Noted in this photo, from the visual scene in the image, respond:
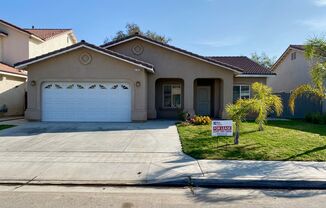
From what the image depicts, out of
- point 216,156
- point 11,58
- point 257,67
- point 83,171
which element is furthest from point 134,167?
point 11,58

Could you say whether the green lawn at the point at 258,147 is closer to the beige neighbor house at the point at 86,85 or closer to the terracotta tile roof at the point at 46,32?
the beige neighbor house at the point at 86,85

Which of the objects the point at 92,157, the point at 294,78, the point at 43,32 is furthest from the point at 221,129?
the point at 43,32

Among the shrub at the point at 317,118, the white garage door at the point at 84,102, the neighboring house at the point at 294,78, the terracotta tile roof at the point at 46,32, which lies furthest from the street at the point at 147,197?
the terracotta tile roof at the point at 46,32

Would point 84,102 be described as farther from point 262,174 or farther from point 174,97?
point 262,174

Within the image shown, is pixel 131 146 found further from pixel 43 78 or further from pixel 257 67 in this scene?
pixel 257 67

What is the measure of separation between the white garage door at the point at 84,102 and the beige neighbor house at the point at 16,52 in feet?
15.6

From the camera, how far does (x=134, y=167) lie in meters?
7.56

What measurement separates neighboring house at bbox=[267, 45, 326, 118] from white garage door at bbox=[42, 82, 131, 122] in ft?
40.9

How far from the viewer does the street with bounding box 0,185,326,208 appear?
5266 millimetres

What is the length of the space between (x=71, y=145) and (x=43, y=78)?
8.12m

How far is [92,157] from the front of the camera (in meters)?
8.62

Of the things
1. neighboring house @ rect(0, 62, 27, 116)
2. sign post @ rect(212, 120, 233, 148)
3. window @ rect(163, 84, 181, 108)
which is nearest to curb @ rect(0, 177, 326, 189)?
sign post @ rect(212, 120, 233, 148)

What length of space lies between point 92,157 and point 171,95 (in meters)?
12.4

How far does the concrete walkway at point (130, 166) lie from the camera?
653cm
